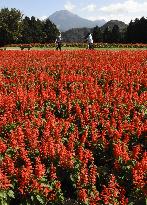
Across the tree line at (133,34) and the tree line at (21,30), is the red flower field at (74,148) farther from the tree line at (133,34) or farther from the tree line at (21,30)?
the tree line at (21,30)

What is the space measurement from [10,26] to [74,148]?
78.8 meters

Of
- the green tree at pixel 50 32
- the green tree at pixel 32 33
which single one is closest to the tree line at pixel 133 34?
the green tree at pixel 50 32

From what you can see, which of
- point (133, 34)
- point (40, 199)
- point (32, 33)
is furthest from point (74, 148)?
point (32, 33)

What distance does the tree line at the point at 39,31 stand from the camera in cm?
7312

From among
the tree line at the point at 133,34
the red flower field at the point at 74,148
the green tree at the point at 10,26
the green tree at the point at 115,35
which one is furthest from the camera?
the green tree at the point at 10,26

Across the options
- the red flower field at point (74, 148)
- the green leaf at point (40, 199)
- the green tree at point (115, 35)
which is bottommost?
the green tree at point (115, 35)

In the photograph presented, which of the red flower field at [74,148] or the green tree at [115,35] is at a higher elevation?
the red flower field at [74,148]

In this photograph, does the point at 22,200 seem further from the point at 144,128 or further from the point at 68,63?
the point at 68,63

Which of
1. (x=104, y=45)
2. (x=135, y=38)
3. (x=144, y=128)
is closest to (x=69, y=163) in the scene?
(x=144, y=128)

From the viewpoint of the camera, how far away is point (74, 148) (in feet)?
25.1

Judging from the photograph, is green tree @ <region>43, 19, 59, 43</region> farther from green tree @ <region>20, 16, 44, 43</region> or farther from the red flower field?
the red flower field

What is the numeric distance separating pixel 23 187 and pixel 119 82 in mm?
7889

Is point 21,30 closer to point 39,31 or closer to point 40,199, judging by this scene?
point 39,31

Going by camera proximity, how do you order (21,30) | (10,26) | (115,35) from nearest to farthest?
(115,35)
(10,26)
(21,30)
